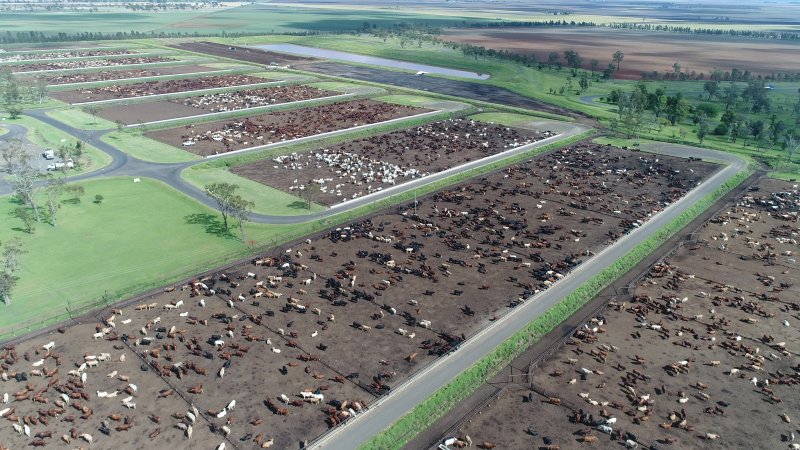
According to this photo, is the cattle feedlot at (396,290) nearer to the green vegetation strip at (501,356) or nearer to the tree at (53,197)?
the green vegetation strip at (501,356)

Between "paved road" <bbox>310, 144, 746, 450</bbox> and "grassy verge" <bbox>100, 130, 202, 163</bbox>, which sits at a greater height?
"grassy verge" <bbox>100, 130, 202, 163</bbox>

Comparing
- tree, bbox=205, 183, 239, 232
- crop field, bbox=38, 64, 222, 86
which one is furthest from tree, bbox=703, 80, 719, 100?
crop field, bbox=38, 64, 222, 86

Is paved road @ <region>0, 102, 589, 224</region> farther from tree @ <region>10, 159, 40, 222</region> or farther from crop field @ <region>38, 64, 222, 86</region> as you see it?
crop field @ <region>38, 64, 222, 86</region>

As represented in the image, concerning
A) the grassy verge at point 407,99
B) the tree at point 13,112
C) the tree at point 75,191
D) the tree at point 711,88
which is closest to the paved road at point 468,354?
the tree at point 75,191

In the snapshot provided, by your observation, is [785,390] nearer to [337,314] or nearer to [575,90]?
[337,314]

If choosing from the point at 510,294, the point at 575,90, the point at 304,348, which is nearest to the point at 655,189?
the point at 510,294
